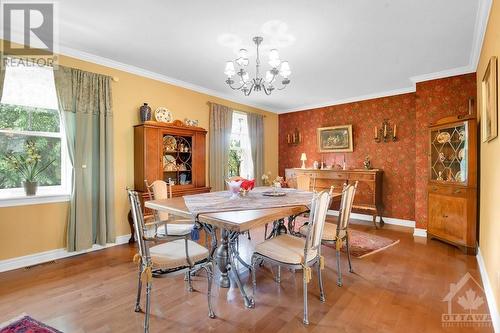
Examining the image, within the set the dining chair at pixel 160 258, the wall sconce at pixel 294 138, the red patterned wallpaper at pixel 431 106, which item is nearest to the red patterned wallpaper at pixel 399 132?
the red patterned wallpaper at pixel 431 106

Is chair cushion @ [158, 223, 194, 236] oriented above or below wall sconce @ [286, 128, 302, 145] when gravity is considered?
below

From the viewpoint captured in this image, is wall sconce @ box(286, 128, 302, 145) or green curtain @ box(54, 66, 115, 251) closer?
green curtain @ box(54, 66, 115, 251)

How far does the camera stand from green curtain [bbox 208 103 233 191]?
500 cm

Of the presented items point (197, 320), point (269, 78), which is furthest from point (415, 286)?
point (269, 78)

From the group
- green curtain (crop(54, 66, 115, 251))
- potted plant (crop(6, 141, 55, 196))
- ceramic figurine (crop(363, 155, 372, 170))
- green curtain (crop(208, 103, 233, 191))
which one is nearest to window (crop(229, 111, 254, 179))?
green curtain (crop(208, 103, 233, 191))

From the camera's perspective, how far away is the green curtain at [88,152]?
10.5ft

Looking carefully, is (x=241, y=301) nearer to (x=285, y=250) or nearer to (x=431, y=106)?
(x=285, y=250)

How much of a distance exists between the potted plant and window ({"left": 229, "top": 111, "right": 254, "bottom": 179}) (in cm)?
335

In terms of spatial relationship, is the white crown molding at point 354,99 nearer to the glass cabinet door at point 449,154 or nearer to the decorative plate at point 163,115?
the glass cabinet door at point 449,154

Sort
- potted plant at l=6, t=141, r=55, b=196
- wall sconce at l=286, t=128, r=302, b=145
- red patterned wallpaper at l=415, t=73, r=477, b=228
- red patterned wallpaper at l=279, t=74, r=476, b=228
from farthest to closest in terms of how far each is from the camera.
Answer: wall sconce at l=286, t=128, r=302, b=145 < red patterned wallpaper at l=279, t=74, r=476, b=228 < red patterned wallpaper at l=415, t=73, r=477, b=228 < potted plant at l=6, t=141, r=55, b=196

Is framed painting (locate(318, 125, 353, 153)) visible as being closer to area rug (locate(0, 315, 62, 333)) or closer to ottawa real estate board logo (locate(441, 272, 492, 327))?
ottawa real estate board logo (locate(441, 272, 492, 327))

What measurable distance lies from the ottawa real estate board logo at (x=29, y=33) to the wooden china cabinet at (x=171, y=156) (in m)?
1.33

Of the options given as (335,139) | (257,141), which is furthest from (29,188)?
(335,139)

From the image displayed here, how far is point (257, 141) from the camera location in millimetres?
6133
